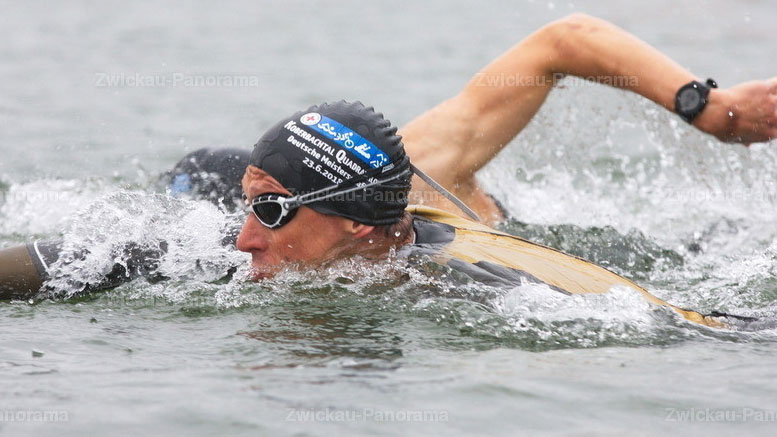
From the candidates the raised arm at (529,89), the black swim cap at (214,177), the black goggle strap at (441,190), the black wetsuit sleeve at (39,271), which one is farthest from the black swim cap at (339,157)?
the raised arm at (529,89)

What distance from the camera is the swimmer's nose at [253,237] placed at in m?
5.21

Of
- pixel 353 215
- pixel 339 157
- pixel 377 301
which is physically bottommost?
pixel 377 301

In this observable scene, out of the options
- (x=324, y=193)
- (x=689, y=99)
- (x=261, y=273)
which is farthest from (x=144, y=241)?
(x=689, y=99)

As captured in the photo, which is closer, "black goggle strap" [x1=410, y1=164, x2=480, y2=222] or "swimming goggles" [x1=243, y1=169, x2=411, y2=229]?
"swimming goggles" [x1=243, y1=169, x2=411, y2=229]

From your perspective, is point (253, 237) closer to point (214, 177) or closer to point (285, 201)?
point (285, 201)

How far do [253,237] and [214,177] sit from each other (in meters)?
1.41

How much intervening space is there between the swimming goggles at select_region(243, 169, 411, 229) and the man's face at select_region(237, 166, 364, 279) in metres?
0.04

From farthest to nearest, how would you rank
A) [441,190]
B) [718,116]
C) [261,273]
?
[718,116], [441,190], [261,273]

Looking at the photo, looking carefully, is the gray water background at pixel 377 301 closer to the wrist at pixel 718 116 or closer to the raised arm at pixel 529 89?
the raised arm at pixel 529 89

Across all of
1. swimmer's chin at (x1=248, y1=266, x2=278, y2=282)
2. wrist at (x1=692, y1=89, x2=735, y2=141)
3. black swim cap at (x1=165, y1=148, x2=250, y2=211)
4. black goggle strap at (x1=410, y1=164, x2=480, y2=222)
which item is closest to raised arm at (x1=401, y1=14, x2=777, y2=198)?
wrist at (x1=692, y1=89, x2=735, y2=141)

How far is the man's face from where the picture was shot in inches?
204

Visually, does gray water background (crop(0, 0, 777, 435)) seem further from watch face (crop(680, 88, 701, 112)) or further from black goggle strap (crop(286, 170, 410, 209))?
watch face (crop(680, 88, 701, 112))

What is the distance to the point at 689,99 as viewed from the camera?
618 cm

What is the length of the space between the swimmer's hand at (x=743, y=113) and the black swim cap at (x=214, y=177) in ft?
8.96
